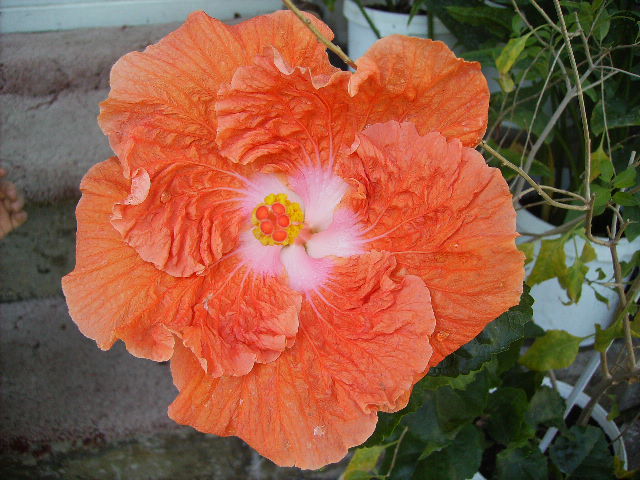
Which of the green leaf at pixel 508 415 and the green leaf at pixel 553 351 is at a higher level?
the green leaf at pixel 553 351

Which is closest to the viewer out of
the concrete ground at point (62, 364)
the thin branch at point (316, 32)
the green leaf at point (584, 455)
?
the thin branch at point (316, 32)

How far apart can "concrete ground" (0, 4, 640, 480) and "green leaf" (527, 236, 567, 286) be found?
2.44ft

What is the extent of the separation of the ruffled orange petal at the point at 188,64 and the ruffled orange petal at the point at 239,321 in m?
0.22

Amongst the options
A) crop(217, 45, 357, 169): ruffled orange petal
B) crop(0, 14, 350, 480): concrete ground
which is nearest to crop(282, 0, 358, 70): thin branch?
crop(217, 45, 357, 169): ruffled orange petal

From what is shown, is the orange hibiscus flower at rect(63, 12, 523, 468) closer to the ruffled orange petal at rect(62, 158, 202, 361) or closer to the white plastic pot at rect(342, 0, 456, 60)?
the ruffled orange petal at rect(62, 158, 202, 361)

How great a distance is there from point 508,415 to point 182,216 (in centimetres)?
86

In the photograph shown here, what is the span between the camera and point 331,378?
2.63ft

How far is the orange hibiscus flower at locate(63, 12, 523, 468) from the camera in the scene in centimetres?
74

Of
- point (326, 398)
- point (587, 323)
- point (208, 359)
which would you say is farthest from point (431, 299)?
point (587, 323)

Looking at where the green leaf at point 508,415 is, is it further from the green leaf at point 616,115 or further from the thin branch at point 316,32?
the thin branch at point 316,32

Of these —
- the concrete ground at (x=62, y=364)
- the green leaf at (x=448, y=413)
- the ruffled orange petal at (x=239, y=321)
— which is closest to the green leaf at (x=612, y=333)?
the green leaf at (x=448, y=413)

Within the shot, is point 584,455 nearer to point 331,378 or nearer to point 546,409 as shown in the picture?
point 546,409

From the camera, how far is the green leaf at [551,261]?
110cm

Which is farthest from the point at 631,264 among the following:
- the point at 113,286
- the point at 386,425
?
the point at 113,286
